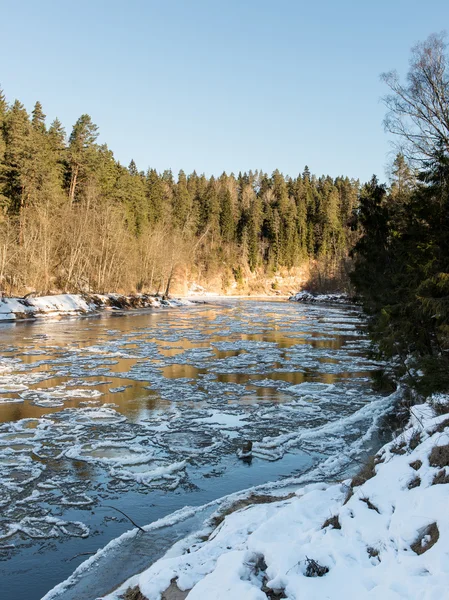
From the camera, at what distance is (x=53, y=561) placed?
513 cm

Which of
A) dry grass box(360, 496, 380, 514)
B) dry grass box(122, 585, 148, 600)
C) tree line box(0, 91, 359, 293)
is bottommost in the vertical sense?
dry grass box(122, 585, 148, 600)

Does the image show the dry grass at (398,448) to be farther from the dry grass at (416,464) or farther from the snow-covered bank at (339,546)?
the dry grass at (416,464)

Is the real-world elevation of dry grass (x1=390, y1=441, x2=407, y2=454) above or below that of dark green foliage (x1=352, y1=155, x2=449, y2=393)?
below

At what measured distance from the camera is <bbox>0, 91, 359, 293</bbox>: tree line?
4659 cm

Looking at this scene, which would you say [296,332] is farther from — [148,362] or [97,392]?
[97,392]

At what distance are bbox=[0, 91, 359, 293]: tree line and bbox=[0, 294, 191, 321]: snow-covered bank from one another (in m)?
3.42

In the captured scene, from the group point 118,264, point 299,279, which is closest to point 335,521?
point 118,264

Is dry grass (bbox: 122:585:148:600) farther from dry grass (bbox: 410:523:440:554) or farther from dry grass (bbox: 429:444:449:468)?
dry grass (bbox: 429:444:449:468)

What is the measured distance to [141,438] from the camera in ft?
30.0

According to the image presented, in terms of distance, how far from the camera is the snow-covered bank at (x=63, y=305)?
34431mm

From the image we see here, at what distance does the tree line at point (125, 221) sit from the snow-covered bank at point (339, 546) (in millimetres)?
13219

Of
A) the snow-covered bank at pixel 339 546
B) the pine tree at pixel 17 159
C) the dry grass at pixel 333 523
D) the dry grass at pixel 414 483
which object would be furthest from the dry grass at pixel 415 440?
the pine tree at pixel 17 159

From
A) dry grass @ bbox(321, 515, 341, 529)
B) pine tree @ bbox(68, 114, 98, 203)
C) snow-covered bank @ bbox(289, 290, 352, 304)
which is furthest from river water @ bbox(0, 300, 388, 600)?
snow-covered bank @ bbox(289, 290, 352, 304)

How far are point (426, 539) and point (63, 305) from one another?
129ft
